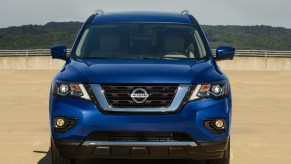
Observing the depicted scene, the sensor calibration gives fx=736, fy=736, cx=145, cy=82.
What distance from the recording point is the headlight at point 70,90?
681 centimetres

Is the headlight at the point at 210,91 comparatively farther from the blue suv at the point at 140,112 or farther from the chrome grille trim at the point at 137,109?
the chrome grille trim at the point at 137,109

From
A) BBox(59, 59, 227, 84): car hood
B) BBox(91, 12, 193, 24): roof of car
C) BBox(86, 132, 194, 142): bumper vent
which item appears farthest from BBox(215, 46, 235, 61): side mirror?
BBox(86, 132, 194, 142): bumper vent

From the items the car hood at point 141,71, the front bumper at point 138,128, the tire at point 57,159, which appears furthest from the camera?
the tire at point 57,159

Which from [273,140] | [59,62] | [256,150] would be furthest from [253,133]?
[59,62]

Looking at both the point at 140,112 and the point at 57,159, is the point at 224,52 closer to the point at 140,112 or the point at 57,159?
the point at 140,112

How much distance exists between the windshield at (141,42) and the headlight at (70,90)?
3.52ft

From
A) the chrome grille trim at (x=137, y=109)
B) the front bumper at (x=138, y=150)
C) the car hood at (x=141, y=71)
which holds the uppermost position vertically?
the car hood at (x=141, y=71)

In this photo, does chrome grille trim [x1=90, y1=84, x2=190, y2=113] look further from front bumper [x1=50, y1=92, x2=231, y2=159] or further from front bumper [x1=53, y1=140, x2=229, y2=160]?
front bumper [x1=53, y1=140, x2=229, y2=160]

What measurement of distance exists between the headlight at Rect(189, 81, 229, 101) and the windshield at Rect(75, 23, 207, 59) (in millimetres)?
945

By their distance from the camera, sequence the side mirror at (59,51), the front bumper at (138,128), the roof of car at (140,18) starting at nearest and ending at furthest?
the front bumper at (138,128) < the side mirror at (59,51) < the roof of car at (140,18)

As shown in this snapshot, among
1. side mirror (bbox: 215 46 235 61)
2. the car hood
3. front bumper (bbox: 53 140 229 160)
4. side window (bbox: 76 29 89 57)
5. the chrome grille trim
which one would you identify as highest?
side window (bbox: 76 29 89 57)

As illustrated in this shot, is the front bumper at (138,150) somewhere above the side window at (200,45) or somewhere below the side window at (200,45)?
below

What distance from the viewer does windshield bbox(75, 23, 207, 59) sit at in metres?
8.05

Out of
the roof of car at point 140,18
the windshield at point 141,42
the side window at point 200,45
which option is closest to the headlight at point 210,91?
the windshield at point 141,42
